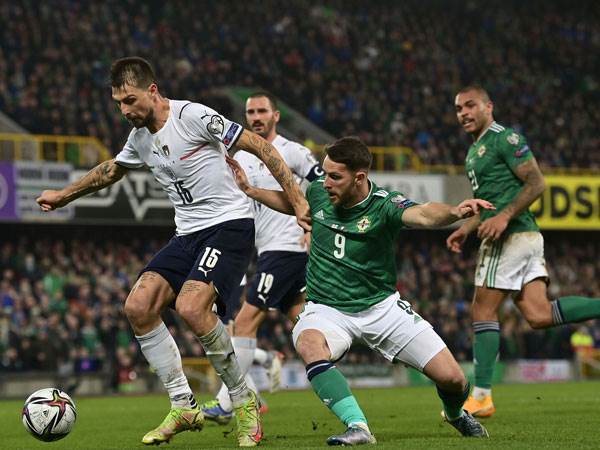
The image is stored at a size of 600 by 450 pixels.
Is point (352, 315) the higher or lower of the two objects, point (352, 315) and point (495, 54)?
the lower

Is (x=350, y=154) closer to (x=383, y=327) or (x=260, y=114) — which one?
(x=383, y=327)

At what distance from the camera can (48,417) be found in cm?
717

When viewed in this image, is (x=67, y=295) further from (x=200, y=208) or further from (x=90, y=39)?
(x=200, y=208)

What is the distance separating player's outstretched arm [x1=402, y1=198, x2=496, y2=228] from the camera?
20.6ft

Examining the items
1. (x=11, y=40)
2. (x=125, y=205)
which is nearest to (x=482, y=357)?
(x=125, y=205)

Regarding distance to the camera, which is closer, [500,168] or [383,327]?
[383,327]

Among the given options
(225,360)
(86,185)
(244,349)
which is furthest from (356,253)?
(244,349)

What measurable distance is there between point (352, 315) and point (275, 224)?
10.4 ft

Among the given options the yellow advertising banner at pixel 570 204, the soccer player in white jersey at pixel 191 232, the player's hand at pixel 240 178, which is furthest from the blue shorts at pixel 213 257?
the yellow advertising banner at pixel 570 204

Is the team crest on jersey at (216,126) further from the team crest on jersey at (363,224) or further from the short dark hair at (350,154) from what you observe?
the team crest on jersey at (363,224)

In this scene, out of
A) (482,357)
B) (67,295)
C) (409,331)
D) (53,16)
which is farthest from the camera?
(53,16)

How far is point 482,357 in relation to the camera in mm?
9258

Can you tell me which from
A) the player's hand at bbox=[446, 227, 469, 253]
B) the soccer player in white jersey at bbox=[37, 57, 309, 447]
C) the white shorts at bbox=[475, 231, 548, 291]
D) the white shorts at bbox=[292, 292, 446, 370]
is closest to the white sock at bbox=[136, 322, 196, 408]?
the soccer player in white jersey at bbox=[37, 57, 309, 447]

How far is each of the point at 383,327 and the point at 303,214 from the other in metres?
0.79
